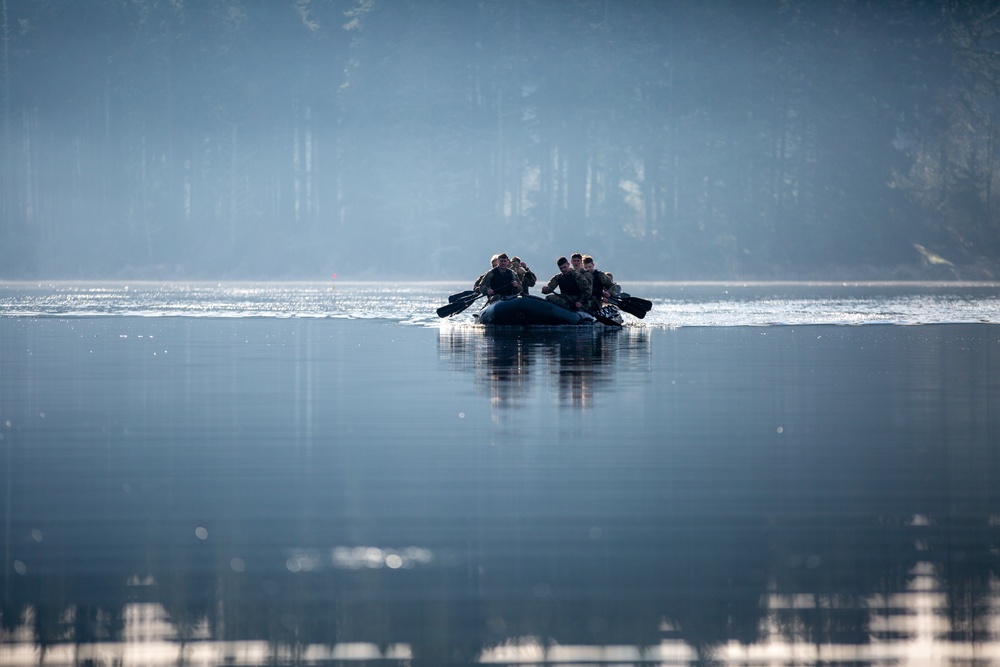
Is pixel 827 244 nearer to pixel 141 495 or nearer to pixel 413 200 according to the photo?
pixel 413 200

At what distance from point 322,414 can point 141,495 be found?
586 centimetres

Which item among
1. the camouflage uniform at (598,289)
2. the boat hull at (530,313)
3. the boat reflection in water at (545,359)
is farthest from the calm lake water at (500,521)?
the camouflage uniform at (598,289)

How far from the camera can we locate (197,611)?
8242 mm

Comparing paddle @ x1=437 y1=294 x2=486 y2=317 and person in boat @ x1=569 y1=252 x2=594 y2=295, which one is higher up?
person in boat @ x1=569 y1=252 x2=594 y2=295

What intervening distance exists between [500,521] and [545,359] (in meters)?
17.2

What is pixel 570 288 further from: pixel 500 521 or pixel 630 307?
pixel 500 521

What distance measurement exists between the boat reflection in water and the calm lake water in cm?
21

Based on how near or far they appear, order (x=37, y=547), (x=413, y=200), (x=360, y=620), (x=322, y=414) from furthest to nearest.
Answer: (x=413, y=200) → (x=322, y=414) → (x=37, y=547) → (x=360, y=620)

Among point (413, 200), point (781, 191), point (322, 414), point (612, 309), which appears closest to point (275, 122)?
point (413, 200)

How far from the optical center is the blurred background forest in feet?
524

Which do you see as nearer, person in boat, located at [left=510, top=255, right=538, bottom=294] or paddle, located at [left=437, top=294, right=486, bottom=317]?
person in boat, located at [left=510, top=255, right=538, bottom=294]


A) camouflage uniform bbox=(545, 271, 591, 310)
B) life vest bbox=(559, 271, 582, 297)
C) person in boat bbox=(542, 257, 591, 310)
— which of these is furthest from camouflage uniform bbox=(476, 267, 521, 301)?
life vest bbox=(559, 271, 582, 297)

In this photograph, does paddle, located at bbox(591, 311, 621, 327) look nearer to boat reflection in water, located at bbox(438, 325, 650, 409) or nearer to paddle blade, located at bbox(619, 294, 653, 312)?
boat reflection in water, located at bbox(438, 325, 650, 409)

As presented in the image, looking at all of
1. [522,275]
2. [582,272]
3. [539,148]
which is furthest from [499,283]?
[539,148]
